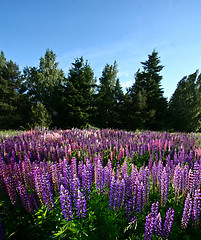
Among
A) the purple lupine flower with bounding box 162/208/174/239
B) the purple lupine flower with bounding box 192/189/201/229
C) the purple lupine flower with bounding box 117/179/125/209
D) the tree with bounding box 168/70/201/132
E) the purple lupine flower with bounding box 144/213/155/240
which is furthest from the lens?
the tree with bounding box 168/70/201/132

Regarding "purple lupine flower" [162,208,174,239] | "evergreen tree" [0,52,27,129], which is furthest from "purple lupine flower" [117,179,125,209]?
"evergreen tree" [0,52,27,129]

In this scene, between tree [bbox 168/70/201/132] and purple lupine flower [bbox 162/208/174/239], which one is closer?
purple lupine flower [bbox 162/208/174/239]

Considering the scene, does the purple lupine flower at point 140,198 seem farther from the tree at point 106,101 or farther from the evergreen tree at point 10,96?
the evergreen tree at point 10,96

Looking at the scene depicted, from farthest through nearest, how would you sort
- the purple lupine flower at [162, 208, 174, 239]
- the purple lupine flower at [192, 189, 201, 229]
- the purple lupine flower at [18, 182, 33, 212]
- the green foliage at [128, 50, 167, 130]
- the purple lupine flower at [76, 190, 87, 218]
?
the green foliage at [128, 50, 167, 130] → the purple lupine flower at [18, 182, 33, 212] → the purple lupine flower at [192, 189, 201, 229] → the purple lupine flower at [76, 190, 87, 218] → the purple lupine flower at [162, 208, 174, 239]

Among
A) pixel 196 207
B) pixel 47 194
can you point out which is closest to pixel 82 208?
pixel 47 194

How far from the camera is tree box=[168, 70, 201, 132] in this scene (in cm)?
2406

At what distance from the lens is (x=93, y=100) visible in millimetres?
27031

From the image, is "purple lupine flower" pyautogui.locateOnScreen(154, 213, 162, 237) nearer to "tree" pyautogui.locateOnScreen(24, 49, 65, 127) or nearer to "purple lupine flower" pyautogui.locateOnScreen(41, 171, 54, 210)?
"purple lupine flower" pyautogui.locateOnScreen(41, 171, 54, 210)

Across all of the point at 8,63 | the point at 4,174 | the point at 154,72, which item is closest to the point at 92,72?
the point at 154,72

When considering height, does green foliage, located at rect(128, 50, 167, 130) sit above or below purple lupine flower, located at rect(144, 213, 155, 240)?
above

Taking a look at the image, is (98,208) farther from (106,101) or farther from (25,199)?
(106,101)

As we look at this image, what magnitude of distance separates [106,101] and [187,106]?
14049mm

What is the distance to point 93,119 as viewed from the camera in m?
26.2

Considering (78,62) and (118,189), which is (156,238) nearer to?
(118,189)
